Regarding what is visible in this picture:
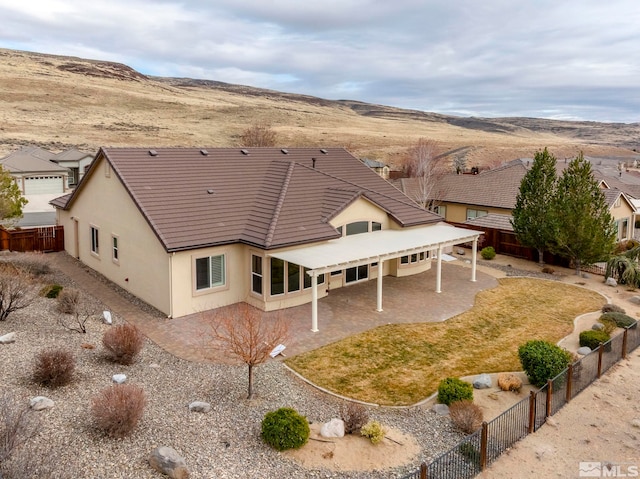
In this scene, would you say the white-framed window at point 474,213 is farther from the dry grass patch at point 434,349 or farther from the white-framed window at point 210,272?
the white-framed window at point 210,272

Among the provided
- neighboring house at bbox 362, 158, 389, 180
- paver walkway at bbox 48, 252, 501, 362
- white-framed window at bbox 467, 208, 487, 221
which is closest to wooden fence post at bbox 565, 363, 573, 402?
paver walkway at bbox 48, 252, 501, 362

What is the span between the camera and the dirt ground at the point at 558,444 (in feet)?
37.6

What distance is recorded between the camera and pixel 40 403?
12.0 meters

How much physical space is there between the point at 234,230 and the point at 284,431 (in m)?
12.4

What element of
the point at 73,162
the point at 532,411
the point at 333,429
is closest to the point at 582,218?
the point at 532,411

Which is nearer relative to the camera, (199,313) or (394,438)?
(394,438)

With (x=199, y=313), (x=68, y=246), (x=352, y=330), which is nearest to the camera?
(x=352, y=330)

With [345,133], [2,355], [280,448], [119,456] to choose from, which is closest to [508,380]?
[280,448]

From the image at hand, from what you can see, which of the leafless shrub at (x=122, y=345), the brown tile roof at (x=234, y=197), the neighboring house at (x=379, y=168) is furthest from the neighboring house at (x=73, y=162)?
the leafless shrub at (x=122, y=345)

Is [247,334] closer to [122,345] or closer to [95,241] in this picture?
[122,345]

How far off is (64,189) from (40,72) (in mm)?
90998

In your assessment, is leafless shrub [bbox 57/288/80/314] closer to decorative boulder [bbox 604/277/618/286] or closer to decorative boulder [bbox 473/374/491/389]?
decorative boulder [bbox 473/374/491/389]

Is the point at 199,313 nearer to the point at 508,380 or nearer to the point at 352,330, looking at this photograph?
the point at 352,330

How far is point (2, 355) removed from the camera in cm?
1459
